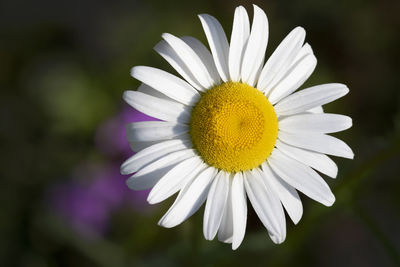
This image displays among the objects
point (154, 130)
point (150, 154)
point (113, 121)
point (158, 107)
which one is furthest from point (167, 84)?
point (113, 121)

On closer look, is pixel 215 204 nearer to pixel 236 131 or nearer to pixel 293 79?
pixel 236 131

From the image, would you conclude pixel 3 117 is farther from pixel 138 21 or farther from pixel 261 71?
pixel 261 71

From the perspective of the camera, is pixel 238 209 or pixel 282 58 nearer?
pixel 238 209

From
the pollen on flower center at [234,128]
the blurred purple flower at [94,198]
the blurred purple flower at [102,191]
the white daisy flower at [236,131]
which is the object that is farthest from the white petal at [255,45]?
the blurred purple flower at [94,198]

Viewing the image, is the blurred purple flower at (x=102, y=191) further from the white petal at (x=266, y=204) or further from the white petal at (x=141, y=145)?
the white petal at (x=266, y=204)

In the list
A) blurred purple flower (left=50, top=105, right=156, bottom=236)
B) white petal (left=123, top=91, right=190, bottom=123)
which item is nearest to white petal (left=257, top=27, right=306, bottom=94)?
white petal (left=123, top=91, right=190, bottom=123)

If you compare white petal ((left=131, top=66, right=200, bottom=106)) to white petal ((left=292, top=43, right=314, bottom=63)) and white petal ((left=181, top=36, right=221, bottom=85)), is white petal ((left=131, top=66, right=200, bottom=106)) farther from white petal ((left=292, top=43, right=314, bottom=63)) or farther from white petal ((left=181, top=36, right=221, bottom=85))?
white petal ((left=292, top=43, right=314, bottom=63))
